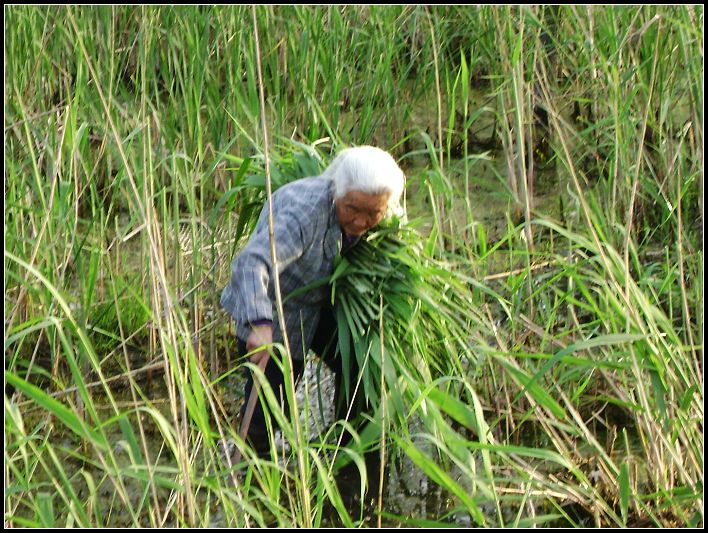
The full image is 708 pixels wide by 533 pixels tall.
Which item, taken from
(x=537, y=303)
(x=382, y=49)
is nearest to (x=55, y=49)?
(x=382, y=49)

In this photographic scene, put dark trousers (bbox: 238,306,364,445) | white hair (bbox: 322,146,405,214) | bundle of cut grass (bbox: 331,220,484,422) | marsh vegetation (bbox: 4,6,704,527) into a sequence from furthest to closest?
dark trousers (bbox: 238,306,364,445) → bundle of cut grass (bbox: 331,220,484,422) → white hair (bbox: 322,146,405,214) → marsh vegetation (bbox: 4,6,704,527)

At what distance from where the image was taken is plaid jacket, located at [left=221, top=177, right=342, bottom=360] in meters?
2.53

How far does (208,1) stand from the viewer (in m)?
3.83

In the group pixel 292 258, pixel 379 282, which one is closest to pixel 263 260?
pixel 292 258

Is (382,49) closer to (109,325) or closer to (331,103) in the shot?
(331,103)

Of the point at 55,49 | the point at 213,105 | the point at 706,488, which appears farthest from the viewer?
the point at 55,49

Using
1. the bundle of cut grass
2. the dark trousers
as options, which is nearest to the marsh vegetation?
the bundle of cut grass

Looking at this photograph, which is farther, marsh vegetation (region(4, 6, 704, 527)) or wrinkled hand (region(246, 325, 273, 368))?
wrinkled hand (region(246, 325, 273, 368))

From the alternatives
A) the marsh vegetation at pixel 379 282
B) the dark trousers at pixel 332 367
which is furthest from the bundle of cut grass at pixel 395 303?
the dark trousers at pixel 332 367

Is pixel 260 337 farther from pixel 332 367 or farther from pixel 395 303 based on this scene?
pixel 332 367

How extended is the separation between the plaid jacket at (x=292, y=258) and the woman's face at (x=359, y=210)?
0.04 m

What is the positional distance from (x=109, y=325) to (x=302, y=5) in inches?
58.5

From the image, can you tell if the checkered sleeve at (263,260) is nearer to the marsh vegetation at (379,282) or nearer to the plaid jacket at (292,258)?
the plaid jacket at (292,258)

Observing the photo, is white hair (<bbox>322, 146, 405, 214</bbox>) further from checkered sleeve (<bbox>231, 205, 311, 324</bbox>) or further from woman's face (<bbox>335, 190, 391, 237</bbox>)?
checkered sleeve (<bbox>231, 205, 311, 324</bbox>)
